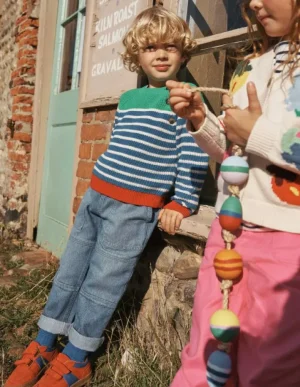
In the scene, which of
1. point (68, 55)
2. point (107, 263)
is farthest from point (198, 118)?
point (68, 55)

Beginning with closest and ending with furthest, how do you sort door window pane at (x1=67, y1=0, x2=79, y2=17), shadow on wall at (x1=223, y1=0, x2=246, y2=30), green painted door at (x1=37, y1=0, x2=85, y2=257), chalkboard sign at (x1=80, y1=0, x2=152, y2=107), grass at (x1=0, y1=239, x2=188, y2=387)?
1. grass at (x1=0, y1=239, x2=188, y2=387)
2. shadow on wall at (x1=223, y1=0, x2=246, y2=30)
3. chalkboard sign at (x1=80, y1=0, x2=152, y2=107)
4. green painted door at (x1=37, y1=0, x2=85, y2=257)
5. door window pane at (x1=67, y1=0, x2=79, y2=17)

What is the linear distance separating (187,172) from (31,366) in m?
1.17

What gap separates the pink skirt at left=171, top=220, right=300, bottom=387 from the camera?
4.23 feet

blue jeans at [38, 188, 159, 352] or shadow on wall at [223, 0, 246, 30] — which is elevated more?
shadow on wall at [223, 0, 246, 30]

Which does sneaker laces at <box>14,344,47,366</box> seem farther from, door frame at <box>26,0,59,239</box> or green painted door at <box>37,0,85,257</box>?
door frame at <box>26,0,59,239</box>

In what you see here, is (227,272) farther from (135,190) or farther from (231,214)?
(135,190)

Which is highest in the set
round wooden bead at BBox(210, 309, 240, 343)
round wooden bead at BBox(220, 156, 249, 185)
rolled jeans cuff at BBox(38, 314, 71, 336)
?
round wooden bead at BBox(220, 156, 249, 185)

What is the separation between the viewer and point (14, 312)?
2.86m

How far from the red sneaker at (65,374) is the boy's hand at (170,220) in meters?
0.74

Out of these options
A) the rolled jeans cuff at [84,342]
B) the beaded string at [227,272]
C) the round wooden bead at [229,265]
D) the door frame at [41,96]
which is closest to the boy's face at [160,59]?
the beaded string at [227,272]

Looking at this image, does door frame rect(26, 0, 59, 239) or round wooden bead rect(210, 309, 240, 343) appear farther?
door frame rect(26, 0, 59, 239)

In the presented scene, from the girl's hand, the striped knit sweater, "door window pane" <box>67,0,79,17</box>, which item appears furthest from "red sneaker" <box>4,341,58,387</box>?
"door window pane" <box>67,0,79,17</box>

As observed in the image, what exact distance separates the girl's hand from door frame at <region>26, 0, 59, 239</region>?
3325 mm

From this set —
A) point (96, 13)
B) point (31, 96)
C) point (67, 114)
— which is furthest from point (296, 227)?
point (31, 96)
